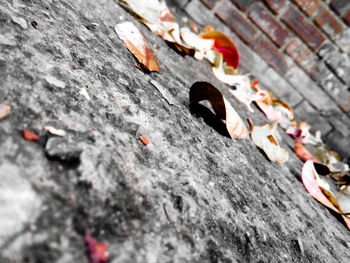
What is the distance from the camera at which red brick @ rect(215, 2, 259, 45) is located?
175 cm

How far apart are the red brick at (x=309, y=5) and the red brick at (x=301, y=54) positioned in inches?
7.3

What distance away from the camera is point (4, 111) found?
38cm

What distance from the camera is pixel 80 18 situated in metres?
0.79

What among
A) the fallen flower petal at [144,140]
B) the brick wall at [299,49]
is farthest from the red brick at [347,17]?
the fallen flower petal at [144,140]

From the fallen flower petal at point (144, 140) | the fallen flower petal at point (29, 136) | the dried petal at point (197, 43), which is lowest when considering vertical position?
the fallen flower petal at point (29, 136)

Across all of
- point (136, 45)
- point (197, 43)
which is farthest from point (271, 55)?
point (136, 45)

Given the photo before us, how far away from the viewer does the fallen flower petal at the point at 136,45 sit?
84 cm

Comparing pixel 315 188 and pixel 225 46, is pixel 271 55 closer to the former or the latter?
pixel 225 46

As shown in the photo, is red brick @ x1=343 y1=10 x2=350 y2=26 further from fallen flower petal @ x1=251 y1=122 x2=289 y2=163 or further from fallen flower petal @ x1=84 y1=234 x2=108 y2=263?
fallen flower petal @ x1=84 y1=234 x2=108 y2=263

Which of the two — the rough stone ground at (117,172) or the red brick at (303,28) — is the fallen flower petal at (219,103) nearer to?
the rough stone ground at (117,172)

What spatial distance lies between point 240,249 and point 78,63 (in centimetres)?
56

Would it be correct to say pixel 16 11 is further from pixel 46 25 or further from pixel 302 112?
pixel 302 112

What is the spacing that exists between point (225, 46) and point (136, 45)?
0.72 metres

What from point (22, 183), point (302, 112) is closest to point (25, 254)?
point (22, 183)
